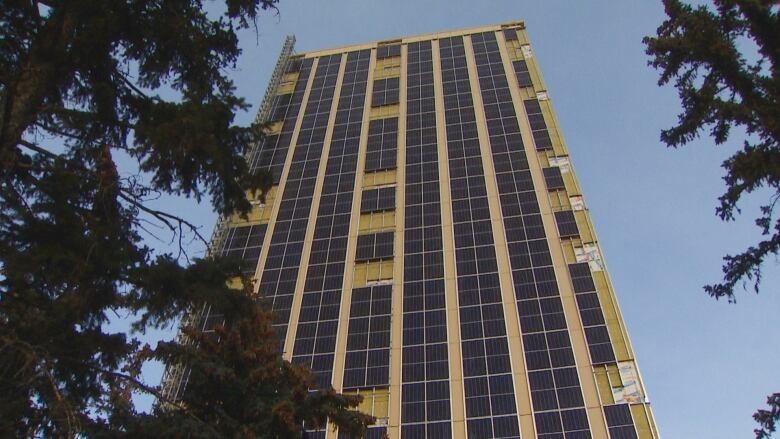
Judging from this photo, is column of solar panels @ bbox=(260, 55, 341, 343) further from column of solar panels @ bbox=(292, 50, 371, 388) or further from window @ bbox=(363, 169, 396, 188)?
window @ bbox=(363, 169, 396, 188)

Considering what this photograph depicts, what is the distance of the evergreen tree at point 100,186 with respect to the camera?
31.5 feet

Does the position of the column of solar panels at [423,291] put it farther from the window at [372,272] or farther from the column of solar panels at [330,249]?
the column of solar panels at [330,249]

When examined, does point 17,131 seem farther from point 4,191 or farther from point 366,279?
point 366,279

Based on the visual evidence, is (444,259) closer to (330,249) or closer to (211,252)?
(330,249)

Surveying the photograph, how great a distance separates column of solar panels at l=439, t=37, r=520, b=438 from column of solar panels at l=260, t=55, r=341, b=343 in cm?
902

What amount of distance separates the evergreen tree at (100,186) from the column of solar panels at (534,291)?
63.3 feet

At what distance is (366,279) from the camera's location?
120 ft

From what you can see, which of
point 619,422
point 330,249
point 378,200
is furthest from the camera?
point 378,200

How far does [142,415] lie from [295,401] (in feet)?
11.4

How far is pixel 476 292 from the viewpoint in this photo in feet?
112

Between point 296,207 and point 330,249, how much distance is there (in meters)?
5.16

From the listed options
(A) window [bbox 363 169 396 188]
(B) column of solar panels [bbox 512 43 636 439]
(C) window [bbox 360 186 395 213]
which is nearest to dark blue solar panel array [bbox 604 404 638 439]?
(B) column of solar panels [bbox 512 43 636 439]

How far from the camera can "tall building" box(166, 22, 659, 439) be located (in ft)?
95.0

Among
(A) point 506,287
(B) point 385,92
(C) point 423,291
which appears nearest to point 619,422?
(A) point 506,287
